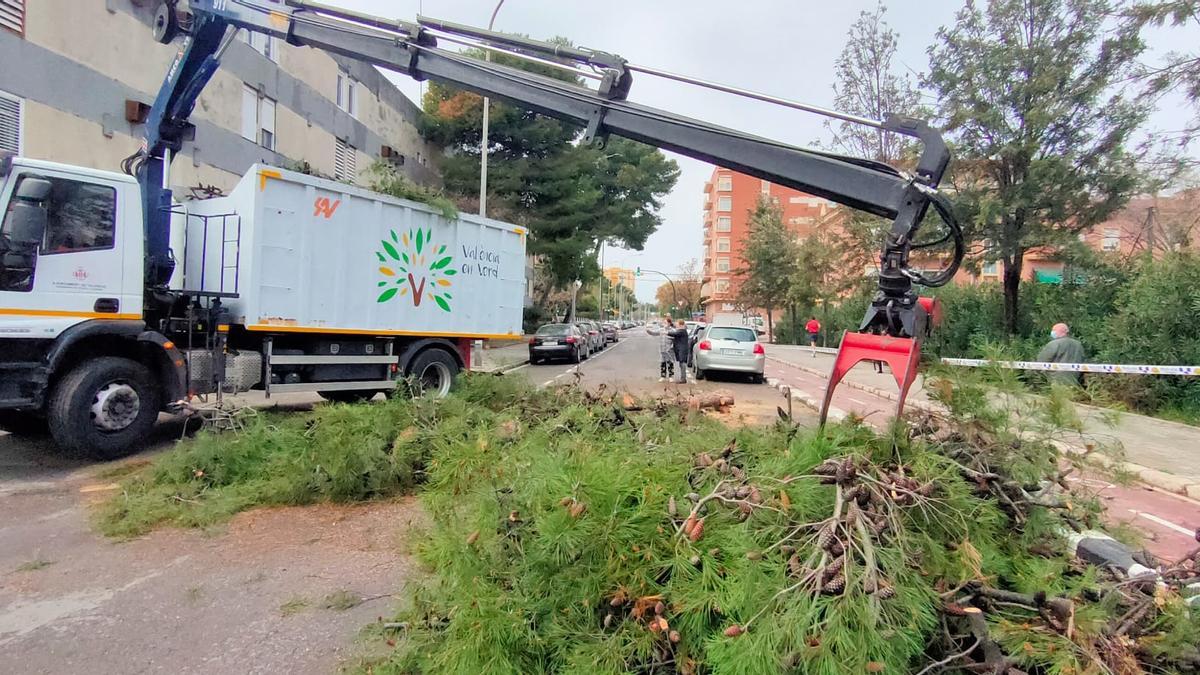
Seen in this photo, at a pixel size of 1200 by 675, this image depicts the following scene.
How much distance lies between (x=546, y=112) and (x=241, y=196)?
4.88m

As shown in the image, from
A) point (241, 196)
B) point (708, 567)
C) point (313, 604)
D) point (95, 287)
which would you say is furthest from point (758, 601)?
point (241, 196)

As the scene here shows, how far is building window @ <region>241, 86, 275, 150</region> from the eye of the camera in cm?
1734

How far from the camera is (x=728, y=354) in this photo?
16.4 metres

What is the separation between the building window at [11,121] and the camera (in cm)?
1095

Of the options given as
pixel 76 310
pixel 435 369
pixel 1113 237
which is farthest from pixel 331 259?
pixel 1113 237

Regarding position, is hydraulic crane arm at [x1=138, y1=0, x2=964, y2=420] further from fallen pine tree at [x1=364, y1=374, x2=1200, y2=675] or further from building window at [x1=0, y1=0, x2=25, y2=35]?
building window at [x1=0, y1=0, x2=25, y2=35]

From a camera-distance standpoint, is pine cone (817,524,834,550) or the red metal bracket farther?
the red metal bracket

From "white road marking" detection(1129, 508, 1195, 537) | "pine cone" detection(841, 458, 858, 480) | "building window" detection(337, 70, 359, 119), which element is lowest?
"white road marking" detection(1129, 508, 1195, 537)

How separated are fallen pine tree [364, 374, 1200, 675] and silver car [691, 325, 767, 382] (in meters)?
13.1

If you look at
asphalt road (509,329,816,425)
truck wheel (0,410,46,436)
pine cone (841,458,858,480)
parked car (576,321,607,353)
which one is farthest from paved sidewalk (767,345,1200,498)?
parked car (576,321,607,353)

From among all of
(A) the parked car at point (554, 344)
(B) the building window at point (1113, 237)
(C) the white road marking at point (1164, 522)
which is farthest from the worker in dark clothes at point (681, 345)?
(B) the building window at point (1113, 237)

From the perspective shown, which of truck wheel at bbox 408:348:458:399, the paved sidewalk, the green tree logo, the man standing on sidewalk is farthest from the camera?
the man standing on sidewalk

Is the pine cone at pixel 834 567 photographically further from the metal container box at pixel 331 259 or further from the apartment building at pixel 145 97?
the apartment building at pixel 145 97

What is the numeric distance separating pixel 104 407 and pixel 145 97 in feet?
35.0
